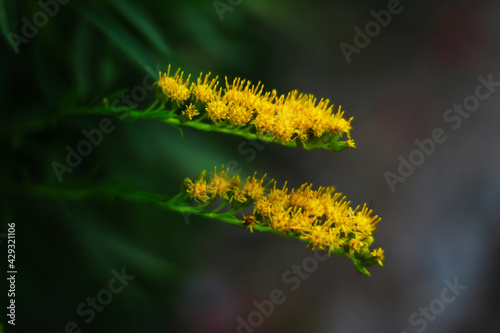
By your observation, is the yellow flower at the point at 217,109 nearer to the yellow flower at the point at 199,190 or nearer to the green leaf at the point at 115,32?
the yellow flower at the point at 199,190

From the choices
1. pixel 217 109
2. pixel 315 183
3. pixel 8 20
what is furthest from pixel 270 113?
pixel 315 183

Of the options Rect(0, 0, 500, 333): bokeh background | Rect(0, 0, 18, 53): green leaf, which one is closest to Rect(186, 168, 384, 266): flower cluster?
Rect(0, 0, 18, 53): green leaf

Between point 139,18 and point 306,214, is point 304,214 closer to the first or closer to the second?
point 306,214

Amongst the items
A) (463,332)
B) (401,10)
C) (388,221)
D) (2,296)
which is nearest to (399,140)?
(388,221)

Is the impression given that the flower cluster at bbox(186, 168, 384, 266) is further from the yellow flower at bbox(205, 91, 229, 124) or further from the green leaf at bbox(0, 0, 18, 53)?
the green leaf at bbox(0, 0, 18, 53)

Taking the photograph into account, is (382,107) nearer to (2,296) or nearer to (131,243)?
(131,243)

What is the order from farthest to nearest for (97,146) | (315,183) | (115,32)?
(315,183)
(97,146)
(115,32)

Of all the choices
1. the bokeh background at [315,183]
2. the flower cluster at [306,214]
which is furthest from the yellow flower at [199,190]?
the bokeh background at [315,183]
